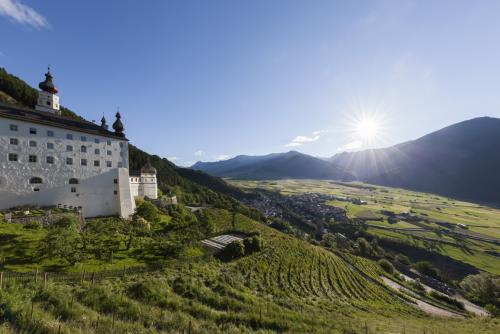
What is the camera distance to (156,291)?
14828mm

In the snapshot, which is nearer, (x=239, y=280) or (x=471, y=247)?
(x=239, y=280)

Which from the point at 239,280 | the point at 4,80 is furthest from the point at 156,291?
the point at 4,80

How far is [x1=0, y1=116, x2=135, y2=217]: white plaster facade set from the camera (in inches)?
1314

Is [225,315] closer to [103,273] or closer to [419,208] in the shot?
[103,273]

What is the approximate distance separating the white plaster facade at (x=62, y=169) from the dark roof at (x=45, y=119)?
68cm

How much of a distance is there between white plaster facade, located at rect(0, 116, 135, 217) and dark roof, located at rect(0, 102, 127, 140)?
68cm

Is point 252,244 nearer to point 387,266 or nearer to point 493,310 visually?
point 387,266

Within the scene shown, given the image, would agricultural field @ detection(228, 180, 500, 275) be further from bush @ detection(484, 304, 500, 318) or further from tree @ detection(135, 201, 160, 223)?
tree @ detection(135, 201, 160, 223)

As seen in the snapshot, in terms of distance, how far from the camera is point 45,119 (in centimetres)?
3856

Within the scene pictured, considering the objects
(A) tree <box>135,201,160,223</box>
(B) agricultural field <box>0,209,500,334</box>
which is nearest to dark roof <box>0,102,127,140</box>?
(A) tree <box>135,201,160,223</box>

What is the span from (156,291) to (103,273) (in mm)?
7566

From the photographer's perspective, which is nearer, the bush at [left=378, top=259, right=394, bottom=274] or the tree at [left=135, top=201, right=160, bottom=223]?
the tree at [left=135, top=201, right=160, bottom=223]

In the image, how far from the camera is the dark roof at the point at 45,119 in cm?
3438

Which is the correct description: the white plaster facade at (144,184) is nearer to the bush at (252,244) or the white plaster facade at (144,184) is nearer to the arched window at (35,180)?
the arched window at (35,180)
